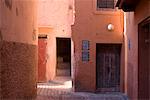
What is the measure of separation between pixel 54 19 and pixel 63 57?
2.63 meters

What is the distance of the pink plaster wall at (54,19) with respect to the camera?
21.1 m

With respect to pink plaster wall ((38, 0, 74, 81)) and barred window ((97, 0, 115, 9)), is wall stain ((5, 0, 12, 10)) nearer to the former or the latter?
barred window ((97, 0, 115, 9))

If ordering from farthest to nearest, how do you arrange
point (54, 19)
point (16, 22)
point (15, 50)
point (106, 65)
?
point (54, 19) < point (106, 65) < point (16, 22) < point (15, 50)

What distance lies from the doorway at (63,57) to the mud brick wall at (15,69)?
1042 centimetres

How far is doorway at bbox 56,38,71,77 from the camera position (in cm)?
2238

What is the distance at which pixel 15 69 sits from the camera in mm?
9008

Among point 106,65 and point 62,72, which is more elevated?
point 106,65

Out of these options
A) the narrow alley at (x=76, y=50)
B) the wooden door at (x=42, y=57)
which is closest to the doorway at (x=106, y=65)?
the narrow alley at (x=76, y=50)

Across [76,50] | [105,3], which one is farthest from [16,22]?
[105,3]

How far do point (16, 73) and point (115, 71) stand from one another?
8.58m

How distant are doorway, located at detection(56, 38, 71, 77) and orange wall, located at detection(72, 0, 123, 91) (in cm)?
553

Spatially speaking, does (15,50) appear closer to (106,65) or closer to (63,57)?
→ (106,65)

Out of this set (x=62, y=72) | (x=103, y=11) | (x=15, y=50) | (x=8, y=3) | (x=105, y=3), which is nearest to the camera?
(x=8, y=3)

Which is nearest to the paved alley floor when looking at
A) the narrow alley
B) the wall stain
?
the narrow alley
